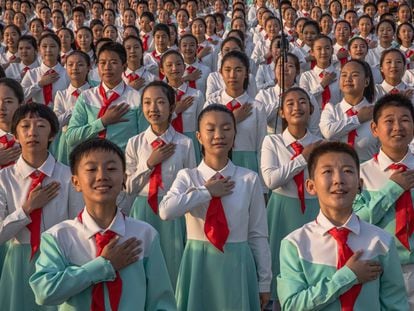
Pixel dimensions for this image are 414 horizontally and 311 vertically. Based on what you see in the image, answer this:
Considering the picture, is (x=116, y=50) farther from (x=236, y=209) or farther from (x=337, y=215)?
(x=337, y=215)

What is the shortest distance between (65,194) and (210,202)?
2.61 ft

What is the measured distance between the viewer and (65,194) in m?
3.61

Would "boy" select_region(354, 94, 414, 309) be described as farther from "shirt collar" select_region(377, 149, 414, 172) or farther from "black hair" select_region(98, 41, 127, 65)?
"black hair" select_region(98, 41, 127, 65)

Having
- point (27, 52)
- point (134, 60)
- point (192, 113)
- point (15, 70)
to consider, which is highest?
point (27, 52)

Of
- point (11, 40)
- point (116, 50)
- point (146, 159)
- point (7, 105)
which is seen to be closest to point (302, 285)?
point (146, 159)

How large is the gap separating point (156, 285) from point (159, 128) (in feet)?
6.92

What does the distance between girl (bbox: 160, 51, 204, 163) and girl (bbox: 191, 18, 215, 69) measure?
2763 mm

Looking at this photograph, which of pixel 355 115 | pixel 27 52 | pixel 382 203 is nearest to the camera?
pixel 382 203

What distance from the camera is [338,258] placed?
104 inches

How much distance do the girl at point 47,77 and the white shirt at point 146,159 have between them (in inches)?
94.5

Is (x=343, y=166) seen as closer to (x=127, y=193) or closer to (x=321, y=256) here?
(x=321, y=256)

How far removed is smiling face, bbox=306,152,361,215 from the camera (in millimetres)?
2682

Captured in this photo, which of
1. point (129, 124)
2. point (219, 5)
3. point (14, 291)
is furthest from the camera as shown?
point (219, 5)

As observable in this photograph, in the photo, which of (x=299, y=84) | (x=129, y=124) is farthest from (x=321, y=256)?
(x=299, y=84)
